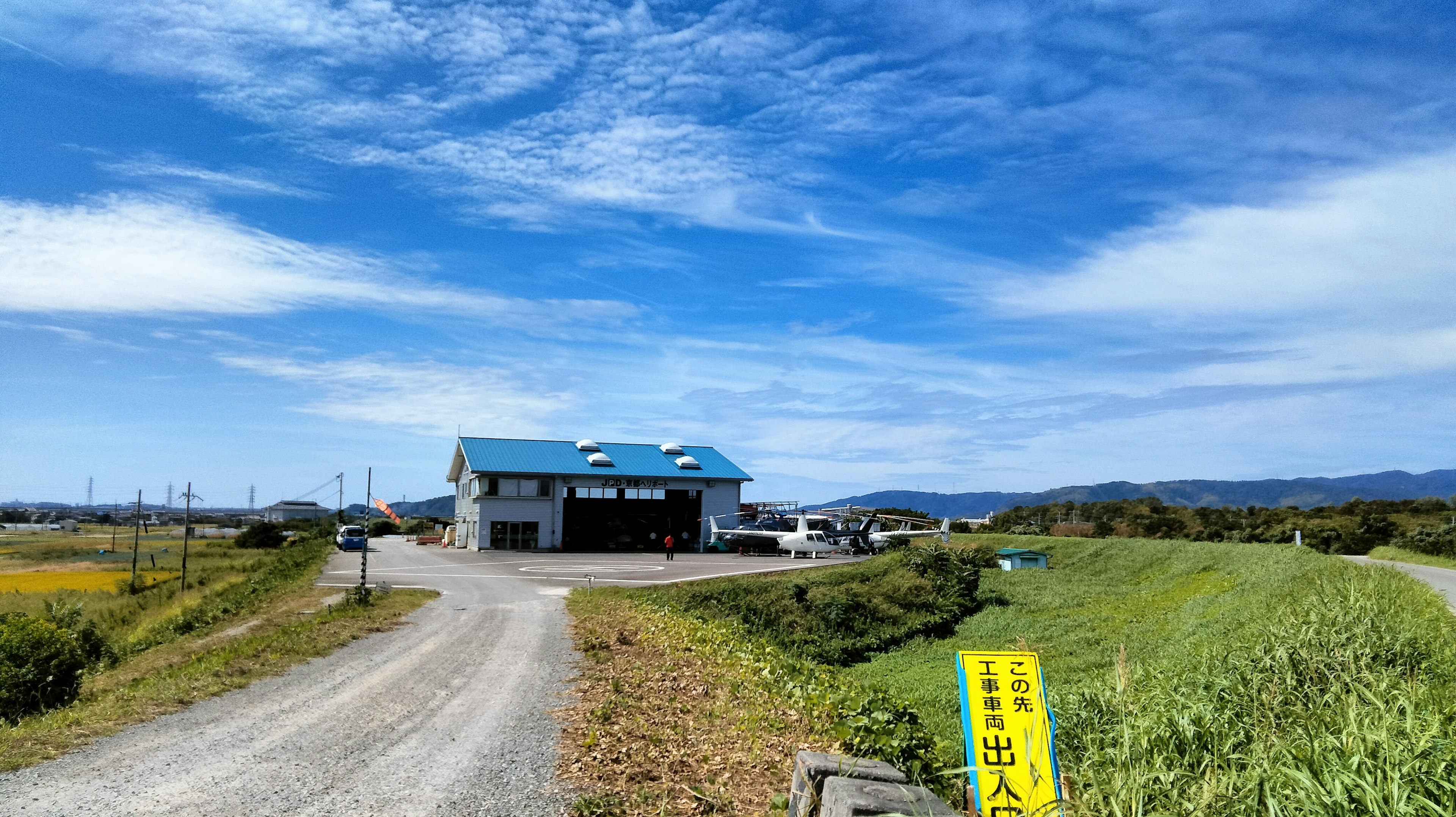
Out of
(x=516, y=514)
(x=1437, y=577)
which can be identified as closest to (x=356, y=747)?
(x=1437, y=577)

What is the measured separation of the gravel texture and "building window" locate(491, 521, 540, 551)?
38659mm

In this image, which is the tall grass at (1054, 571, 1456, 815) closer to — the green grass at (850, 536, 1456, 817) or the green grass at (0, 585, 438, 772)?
the green grass at (850, 536, 1456, 817)

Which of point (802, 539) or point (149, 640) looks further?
point (802, 539)

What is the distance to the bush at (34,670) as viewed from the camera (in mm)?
14383

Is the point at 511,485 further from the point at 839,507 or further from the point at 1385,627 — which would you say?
the point at 1385,627

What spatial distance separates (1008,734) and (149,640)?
27873mm

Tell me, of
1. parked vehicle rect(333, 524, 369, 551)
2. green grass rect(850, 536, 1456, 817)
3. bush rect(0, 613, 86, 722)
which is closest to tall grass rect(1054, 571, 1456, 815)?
green grass rect(850, 536, 1456, 817)

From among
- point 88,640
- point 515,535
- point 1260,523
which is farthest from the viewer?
point 1260,523

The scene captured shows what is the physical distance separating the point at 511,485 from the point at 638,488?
8.24 meters

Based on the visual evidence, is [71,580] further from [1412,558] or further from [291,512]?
[291,512]

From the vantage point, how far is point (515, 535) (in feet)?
176

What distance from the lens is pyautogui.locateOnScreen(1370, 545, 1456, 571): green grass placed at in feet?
93.9

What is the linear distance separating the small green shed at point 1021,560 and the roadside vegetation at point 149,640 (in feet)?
84.9

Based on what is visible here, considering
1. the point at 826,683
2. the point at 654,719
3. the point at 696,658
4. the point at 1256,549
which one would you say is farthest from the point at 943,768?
the point at 1256,549
